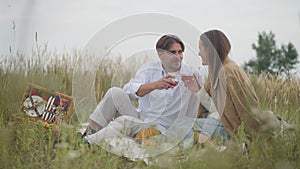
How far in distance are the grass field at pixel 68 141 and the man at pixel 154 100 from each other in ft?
0.73

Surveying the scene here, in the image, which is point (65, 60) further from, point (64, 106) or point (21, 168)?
point (21, 168)

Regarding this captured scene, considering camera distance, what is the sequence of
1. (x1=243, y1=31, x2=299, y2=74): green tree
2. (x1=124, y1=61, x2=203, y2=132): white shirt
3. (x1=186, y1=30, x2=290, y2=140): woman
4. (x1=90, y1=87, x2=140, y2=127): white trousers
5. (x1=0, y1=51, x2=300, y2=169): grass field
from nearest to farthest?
(x1=0, y1=51, x2=300, y2=169): grass field, (x1=186, y1=30, x2=290, y2=140): woman, (x1=124, y1=61, x2=203, y2=132): white shirt, (x1=90, y1=87, x2=140, y2=127): white trousers, (x1=243, y1=31, x2=299, y2=74): green tree

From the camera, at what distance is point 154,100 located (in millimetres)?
2953

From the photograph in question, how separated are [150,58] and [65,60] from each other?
201 cm

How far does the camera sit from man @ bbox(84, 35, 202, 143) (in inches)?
110

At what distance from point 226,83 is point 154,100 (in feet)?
1.80

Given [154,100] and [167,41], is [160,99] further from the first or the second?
[167,41]

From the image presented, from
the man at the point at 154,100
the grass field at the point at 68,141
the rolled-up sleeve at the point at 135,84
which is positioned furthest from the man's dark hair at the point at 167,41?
the grass field at the point at 68,141

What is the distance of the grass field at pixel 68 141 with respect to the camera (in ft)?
6.25

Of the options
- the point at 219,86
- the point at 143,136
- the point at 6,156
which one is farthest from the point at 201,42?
the point at 6,156

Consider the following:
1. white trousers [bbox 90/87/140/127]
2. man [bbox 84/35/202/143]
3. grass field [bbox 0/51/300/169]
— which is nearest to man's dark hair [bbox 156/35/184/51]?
man [bbox 84/35/202/143]

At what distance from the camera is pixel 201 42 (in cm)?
270

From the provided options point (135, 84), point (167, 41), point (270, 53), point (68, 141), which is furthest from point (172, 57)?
point (270, 53)

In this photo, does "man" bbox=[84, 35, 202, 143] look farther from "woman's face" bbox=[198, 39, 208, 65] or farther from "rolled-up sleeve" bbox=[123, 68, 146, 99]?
"woman's face" bbox=[198, 39, 208, 65]
